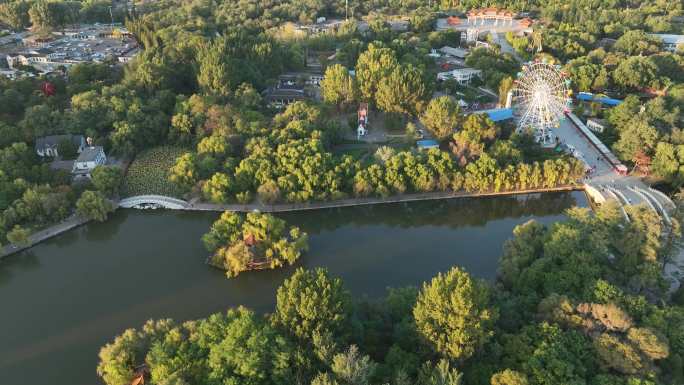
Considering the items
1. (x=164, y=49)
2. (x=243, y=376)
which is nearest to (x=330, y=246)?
(x=243, y=376)

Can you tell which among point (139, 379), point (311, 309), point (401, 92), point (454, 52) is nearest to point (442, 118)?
point (401, 92)

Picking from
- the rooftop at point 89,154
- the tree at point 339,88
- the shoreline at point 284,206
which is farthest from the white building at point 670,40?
the rooftop at point 89,154

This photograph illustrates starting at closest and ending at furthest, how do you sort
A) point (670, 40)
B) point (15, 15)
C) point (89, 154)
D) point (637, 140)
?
point (89, 154)
point (637, 140)
point (670, 40)
point (15, 15)

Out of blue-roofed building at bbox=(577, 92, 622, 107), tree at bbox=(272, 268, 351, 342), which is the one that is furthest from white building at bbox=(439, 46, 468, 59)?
tree at bbox=(272, 268, 351, 342)

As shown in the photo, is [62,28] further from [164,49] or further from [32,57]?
[164,49]

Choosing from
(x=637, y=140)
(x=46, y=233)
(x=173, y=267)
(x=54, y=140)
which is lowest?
(x=173, y=267)

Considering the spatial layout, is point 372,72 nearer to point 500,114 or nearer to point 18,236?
point 500,114

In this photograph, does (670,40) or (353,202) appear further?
(670,40)
